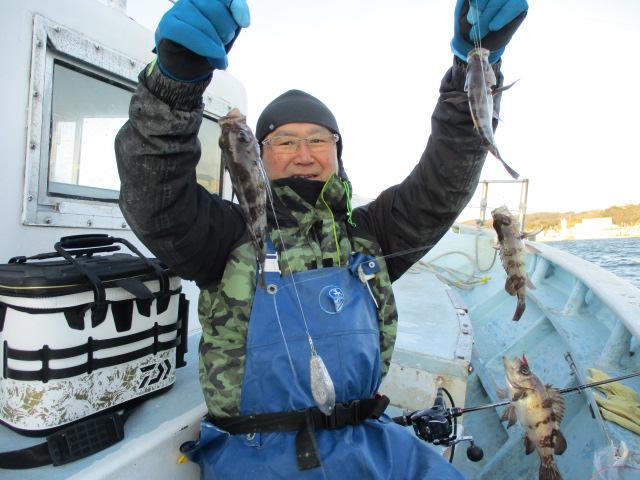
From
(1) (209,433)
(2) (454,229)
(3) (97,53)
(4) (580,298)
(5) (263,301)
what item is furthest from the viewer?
(2) (454,229)

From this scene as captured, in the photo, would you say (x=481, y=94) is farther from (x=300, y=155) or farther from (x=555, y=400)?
(x=555, y=400)

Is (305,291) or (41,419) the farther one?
(305,291)

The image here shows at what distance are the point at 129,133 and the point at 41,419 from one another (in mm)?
1283

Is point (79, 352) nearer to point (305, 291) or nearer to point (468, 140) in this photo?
point (305, 291)

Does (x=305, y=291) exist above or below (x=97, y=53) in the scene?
below

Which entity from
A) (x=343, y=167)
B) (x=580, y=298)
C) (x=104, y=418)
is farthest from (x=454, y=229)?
(x=104, y=418)

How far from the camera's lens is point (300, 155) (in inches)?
100

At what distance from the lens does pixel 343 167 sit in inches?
117

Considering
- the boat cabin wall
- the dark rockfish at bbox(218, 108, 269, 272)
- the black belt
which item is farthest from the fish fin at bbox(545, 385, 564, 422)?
the boat cabin wall

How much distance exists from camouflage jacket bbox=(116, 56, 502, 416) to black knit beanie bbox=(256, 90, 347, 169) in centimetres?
44

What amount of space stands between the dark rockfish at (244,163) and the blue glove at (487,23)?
4.12ft

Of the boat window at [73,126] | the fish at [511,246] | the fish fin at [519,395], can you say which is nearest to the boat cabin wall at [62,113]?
the boat window at [73,126]

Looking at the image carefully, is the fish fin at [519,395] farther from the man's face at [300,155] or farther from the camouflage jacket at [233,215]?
the man's face at [300,155]

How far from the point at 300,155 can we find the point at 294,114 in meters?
0.28
